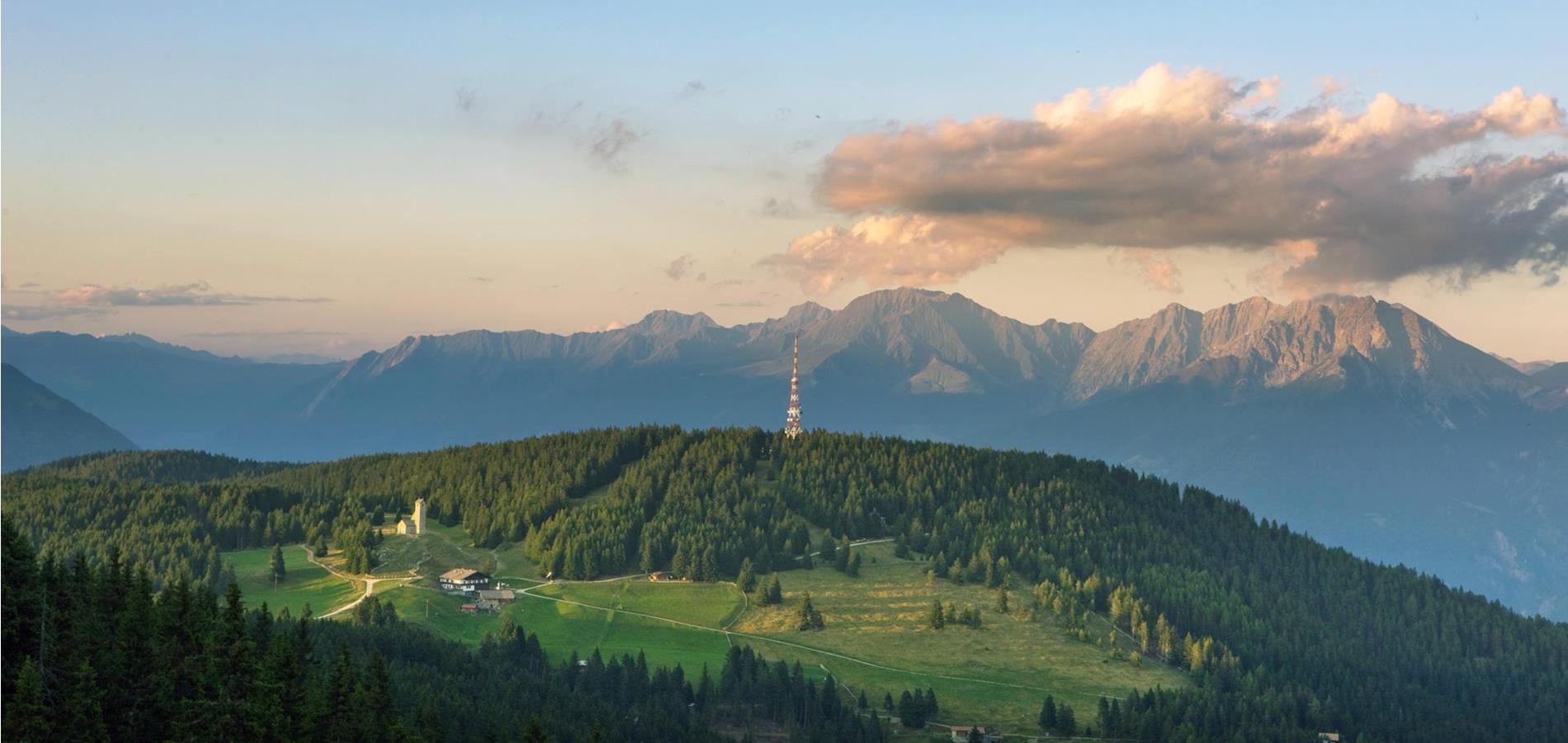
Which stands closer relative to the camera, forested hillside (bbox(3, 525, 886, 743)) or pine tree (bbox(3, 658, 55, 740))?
pine tree (bbox(3, 658, 55, 740))

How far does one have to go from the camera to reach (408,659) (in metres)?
191

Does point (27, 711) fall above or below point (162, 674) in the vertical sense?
below

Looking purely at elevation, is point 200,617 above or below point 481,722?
above

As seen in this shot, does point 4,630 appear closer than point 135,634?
Yes

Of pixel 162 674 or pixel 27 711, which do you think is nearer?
pixel 27 711

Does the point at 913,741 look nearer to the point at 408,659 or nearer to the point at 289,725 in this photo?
the point at 408,659

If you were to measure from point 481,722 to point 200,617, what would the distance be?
42422mm

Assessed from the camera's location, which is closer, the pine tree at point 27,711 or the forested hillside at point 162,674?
the pine tree at point 27,711

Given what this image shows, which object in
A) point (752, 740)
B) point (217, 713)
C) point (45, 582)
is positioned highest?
point (45, 582)

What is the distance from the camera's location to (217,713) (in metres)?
107

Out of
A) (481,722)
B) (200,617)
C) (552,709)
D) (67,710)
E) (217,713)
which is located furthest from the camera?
(552,709)

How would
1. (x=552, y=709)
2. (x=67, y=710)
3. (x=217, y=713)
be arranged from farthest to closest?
(x=552, y=709) → (x=217, y=713) → (x=67, y=710)

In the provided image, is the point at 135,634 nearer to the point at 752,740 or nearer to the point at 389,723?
the point at 389,723

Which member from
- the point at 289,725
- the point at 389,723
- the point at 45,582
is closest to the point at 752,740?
the point at 389,723
